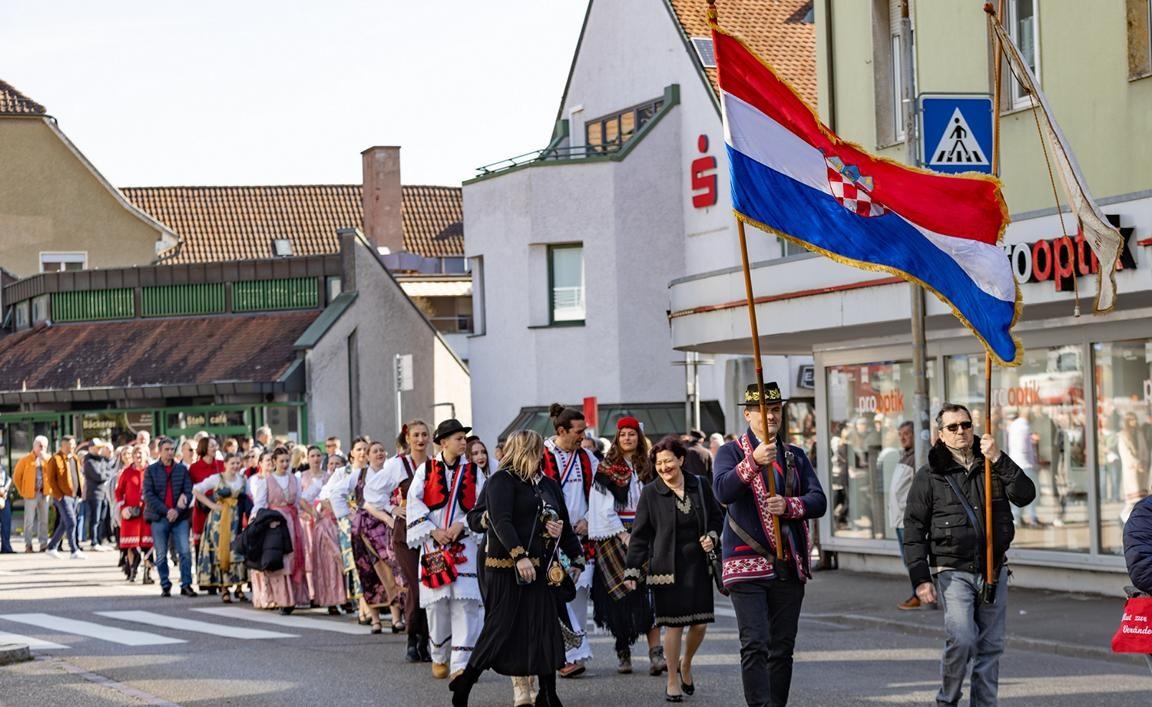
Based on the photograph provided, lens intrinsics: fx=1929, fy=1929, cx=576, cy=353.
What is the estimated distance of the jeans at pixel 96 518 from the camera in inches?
1256

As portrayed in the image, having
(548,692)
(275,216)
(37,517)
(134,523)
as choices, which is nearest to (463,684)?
(548,692)

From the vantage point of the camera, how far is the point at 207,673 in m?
14.2

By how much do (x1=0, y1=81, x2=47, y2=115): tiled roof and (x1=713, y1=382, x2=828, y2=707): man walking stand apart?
52333 mm

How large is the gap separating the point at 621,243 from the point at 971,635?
2576 cm

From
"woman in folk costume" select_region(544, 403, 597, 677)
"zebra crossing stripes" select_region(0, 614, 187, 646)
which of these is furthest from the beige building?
"woman in folk costume" select_region(544, 403, 597, 677)

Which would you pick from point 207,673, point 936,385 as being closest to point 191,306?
point 936,385

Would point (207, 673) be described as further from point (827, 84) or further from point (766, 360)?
point (766, 360)

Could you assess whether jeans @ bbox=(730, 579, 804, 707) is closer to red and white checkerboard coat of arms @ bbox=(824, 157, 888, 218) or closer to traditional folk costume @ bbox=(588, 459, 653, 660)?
red and white checkerboard coat of arms @ bbox=(824, 157, 888, 218)

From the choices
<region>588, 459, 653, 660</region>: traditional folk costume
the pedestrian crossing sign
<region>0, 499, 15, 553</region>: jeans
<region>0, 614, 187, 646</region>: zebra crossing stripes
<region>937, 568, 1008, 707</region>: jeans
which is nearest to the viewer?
<region>937, 568, 1008, 707</region>: jeans

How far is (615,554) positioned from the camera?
13.8m

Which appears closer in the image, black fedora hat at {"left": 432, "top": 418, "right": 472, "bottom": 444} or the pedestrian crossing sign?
black fedora hat at {"left": 432, "top": 418, "right": 472, "bottom": 444}

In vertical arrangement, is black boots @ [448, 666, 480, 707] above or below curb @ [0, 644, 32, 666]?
above

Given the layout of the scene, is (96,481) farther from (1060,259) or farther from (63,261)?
(63,261)

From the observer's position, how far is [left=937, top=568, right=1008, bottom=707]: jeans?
10070mm
